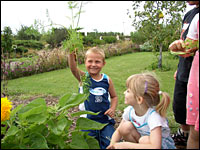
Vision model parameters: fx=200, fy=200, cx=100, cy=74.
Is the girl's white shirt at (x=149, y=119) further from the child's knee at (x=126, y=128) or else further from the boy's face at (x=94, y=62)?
the boy's face at (x=94, y=62)

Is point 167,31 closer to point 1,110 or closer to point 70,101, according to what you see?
point 70,101

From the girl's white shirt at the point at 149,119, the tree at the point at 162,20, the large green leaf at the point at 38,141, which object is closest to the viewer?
the large green leaf at the point at 38,141

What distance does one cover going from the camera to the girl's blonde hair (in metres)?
1.41

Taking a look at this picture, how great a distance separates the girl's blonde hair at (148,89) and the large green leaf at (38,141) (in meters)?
0.70

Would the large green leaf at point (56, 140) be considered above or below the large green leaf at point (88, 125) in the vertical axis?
below

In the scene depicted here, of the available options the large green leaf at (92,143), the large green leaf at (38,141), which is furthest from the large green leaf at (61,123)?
the large green leaf at (92,143)

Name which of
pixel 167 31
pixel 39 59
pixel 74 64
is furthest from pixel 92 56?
pixel 39 59

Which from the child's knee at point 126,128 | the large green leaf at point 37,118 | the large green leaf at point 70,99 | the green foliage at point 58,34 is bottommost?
the child's knee at point 126,128

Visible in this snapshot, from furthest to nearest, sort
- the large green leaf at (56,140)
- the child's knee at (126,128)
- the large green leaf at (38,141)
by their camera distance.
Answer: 1. the child's knee at (126,128)
2. the large green leaf at (56,140)
3. the large green leaf at (38,141)

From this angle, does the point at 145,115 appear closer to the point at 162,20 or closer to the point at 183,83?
the point at 183,83

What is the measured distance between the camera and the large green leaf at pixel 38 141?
1.06m

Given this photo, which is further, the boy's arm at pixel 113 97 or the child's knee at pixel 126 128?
the boy's arm at pixel 113 97

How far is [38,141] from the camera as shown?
1085mm

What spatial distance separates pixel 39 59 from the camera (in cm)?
A: 806
